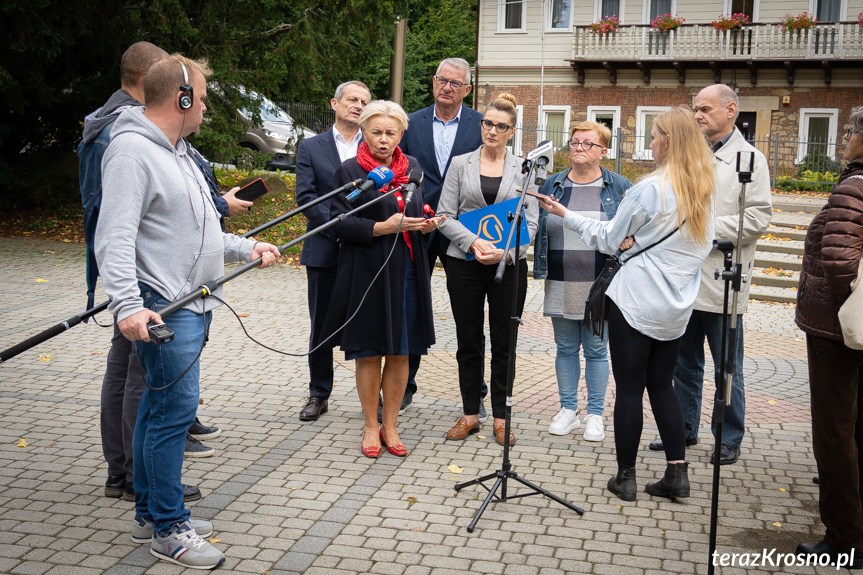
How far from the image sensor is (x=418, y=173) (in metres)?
4.69

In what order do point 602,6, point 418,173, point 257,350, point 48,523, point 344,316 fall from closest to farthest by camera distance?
point 48,523 → point 418,173 → point 344,316 → point 257,350 → point 602,6

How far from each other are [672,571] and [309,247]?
3.30 metres

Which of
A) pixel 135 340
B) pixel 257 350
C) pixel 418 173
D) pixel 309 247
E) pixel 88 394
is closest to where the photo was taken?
pixel 135 340

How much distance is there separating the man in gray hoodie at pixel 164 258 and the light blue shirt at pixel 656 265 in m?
1.94

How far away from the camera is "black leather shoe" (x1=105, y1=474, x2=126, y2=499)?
4.62 meters

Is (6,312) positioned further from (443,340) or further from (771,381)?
(771,381)

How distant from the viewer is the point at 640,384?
4.69 metres

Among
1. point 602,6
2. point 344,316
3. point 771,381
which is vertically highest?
point 602,6

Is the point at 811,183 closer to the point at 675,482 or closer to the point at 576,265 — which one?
the point at 576,265

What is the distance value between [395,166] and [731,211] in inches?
82.6

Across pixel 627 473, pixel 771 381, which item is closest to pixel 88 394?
pixel 627 473

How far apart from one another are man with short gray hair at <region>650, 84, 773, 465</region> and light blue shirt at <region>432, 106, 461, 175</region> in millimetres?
1801

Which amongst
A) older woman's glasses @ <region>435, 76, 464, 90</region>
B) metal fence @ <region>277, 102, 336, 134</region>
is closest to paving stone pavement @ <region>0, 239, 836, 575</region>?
older woman's glasses @ <region>435, 76, 464, 90</region>

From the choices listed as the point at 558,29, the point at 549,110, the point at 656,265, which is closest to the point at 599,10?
the point at 558,29
